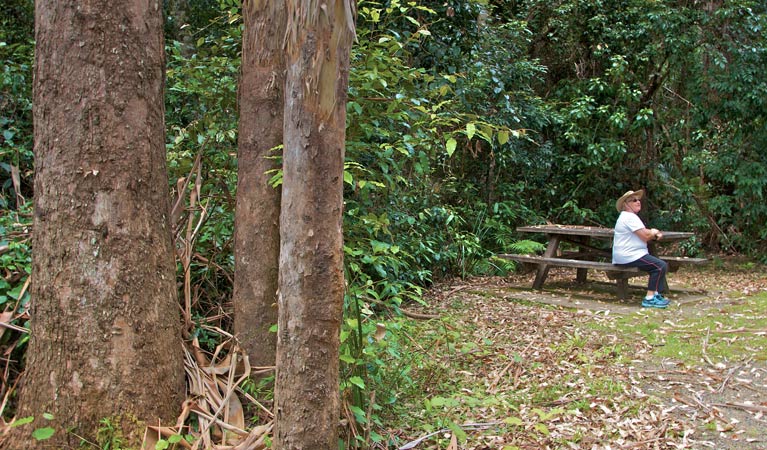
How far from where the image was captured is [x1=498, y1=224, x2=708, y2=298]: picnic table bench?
8008 millimetres

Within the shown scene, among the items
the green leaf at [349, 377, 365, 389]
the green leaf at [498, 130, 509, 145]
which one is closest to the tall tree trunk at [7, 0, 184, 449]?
the green leaf at [349, 377, 365, 389]

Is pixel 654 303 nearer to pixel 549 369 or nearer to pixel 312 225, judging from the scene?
pixel 549 369

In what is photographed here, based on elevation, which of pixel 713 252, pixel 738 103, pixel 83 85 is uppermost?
pixel 738 103

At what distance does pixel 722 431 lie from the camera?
3.85 m

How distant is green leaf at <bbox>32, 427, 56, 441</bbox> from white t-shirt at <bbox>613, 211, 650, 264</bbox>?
261 inches

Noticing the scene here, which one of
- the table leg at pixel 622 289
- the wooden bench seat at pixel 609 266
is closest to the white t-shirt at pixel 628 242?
the wooden bench seat at pixel 609 266

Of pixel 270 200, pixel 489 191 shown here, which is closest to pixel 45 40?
pixel 270 200

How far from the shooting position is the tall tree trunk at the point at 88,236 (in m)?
3.10

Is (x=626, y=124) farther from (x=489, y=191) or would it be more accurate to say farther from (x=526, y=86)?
(x=489, y=191)

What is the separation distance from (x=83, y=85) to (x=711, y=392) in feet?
14.7

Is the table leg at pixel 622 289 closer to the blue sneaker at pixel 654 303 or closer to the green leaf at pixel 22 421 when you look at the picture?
the blue sneaker at pixel 654 303

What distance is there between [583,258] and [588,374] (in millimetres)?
4797

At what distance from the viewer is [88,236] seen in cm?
313

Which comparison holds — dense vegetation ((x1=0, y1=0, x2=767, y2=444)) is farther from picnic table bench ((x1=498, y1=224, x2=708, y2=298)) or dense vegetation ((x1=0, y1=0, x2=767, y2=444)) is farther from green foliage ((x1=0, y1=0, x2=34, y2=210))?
picnic table bench ((x1=498, y1=224, x2=708, y2=298))
